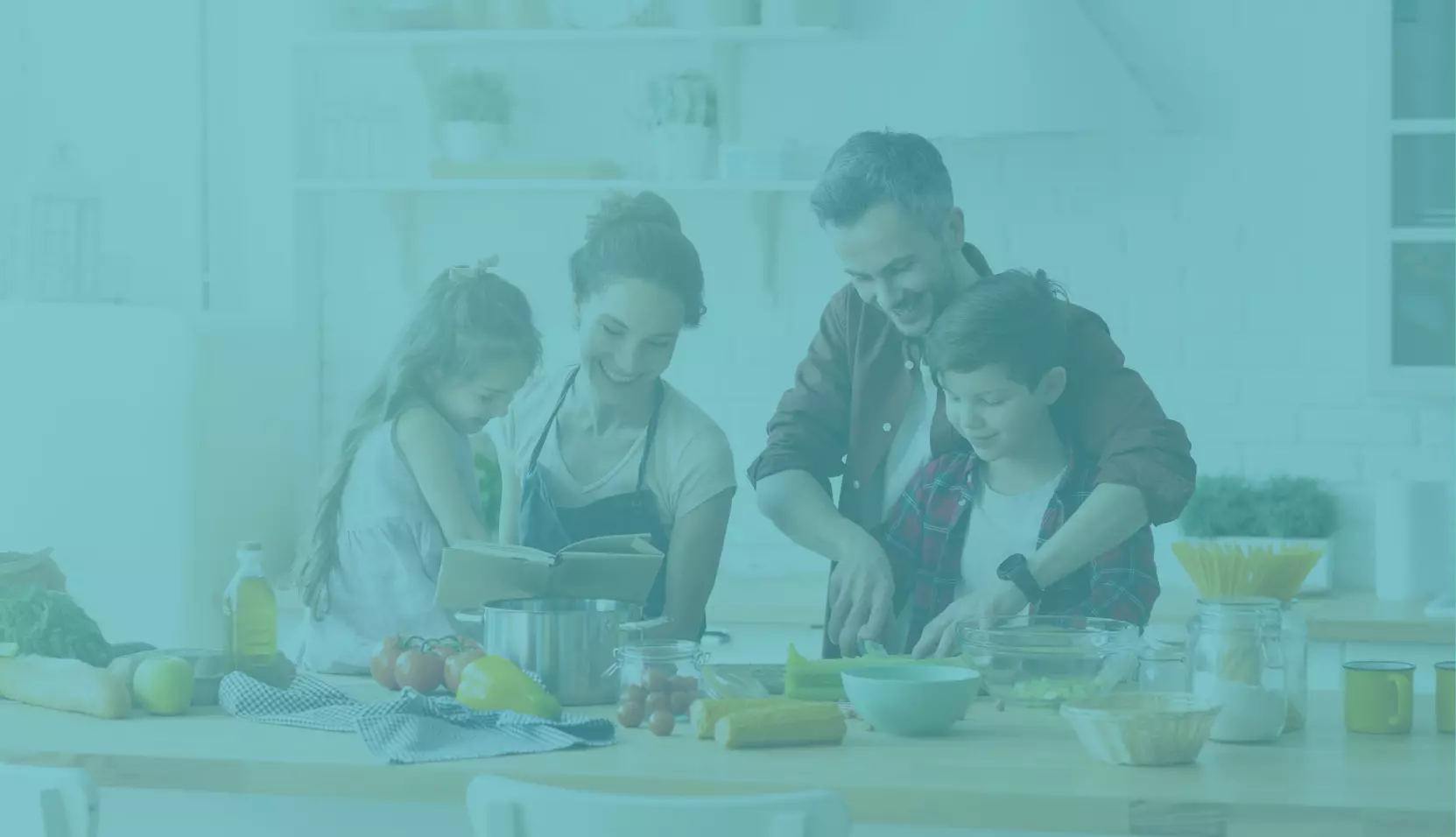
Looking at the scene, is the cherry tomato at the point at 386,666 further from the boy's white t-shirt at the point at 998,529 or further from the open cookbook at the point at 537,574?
the boy's white t-shirt at the point at 998,529

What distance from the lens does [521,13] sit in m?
3.98

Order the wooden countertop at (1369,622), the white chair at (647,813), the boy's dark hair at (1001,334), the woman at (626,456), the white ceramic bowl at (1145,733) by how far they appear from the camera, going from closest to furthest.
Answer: the white chair at (647,813) → the white ceramic bowl at (1145,733) → the boy's dark hair at (1001,334) → the woman at (626,456) → the wooden countertop at (1369,622)

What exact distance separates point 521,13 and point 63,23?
1.22 meters

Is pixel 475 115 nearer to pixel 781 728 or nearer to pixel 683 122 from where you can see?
pixel 683 122

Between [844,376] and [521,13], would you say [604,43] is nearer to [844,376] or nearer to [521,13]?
[521,13]

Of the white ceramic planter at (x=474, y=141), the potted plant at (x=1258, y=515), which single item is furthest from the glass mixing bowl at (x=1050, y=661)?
the white ceramic planter at (x=474, y=141)

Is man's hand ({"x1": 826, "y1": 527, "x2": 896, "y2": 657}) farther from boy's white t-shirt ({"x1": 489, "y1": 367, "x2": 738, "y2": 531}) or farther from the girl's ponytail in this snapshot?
the girl's ponytail

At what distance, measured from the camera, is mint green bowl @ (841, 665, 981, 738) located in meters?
1.99

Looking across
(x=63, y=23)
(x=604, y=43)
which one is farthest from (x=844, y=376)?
(x=63, y=23)

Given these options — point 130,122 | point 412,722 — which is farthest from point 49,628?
point 130,122

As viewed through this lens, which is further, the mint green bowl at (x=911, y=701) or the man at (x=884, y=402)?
A: the man at (x=884, y=402)

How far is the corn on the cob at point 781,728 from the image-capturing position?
194 cm

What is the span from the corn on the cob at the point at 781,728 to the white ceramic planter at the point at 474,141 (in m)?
2.35

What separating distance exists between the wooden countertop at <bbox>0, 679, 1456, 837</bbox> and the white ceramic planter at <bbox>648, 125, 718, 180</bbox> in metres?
2.05
